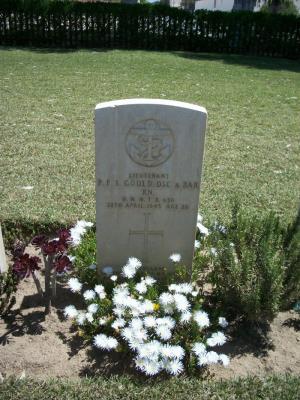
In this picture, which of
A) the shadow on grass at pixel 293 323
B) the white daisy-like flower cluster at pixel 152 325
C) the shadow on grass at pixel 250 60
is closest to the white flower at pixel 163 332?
the white daisy-like flower cluster at pixel 152 325

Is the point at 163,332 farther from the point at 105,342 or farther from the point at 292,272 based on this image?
the point at 292,272

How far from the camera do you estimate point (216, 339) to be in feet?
9.02

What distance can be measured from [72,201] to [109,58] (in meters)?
11.6

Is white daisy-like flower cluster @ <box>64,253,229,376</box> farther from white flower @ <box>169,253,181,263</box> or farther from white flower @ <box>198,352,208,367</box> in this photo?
white flower @ <box>169,253,181,263</box>

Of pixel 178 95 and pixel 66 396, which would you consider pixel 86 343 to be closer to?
pixel 66 396

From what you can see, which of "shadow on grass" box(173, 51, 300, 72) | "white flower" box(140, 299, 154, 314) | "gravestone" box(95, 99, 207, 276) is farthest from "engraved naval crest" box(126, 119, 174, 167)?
"shadow on grass" box(173, 51, 300, 72)

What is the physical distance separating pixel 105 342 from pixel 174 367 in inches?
18.3

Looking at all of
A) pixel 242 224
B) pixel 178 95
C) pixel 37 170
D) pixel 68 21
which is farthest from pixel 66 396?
pixel 68 21

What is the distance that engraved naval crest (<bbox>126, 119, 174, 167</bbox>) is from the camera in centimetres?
292

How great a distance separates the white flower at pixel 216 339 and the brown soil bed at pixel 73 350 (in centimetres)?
17

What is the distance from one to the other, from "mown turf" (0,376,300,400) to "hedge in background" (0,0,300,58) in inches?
684

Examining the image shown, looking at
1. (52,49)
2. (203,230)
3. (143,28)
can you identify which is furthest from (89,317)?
(143,28)

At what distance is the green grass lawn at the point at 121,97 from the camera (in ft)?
15.6

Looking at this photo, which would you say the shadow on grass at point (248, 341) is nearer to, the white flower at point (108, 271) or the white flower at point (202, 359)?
the white flower at point (202, 359)
